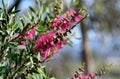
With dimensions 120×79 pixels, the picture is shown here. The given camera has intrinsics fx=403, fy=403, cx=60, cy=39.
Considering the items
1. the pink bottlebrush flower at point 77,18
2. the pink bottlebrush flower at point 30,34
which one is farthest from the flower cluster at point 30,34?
the pink bottlebrush flower at point 77,18

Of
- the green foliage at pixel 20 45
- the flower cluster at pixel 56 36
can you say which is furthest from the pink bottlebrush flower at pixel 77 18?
the green foliage at pixel 20 45

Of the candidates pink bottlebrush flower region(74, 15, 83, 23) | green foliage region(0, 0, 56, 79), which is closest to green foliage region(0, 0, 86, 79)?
green foliage region(0, 0, 56, 79)


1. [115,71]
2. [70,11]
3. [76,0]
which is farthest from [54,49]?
[115,71]

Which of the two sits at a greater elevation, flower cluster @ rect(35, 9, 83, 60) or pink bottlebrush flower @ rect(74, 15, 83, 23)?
pink bottlebrush flower @ rect(74, 15, 83, 23)

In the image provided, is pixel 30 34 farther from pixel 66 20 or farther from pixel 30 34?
pixel 66 20

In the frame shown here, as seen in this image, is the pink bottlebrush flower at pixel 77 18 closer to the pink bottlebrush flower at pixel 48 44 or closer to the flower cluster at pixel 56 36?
the flower cluster at pixel 56 36

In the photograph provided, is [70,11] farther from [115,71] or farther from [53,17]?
[115,71]

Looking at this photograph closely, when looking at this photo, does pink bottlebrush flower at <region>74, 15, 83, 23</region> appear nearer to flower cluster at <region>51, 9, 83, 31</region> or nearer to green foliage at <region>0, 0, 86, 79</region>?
flower cluster at <region>51, 9, 83, 31</region>

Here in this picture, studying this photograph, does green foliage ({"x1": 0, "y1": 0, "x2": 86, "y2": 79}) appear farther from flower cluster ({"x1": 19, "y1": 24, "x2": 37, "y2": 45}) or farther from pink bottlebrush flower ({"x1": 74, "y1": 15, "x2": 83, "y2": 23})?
pink bottlebrush flower ({"x1": 74, "y1": 15, "x2": 83, "y2": 23})

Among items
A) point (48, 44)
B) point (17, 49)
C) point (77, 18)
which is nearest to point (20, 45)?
point (17, 49)

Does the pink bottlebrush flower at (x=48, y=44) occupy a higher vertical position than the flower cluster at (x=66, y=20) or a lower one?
lower

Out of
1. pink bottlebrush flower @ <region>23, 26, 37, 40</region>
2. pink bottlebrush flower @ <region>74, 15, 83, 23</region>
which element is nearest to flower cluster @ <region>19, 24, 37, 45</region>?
pink bottlebrush flower @ <region>23, 26, 37, 40</region>

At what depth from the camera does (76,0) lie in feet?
7.17

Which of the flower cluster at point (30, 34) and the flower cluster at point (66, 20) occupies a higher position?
the flower cluster at point (66, 20)
